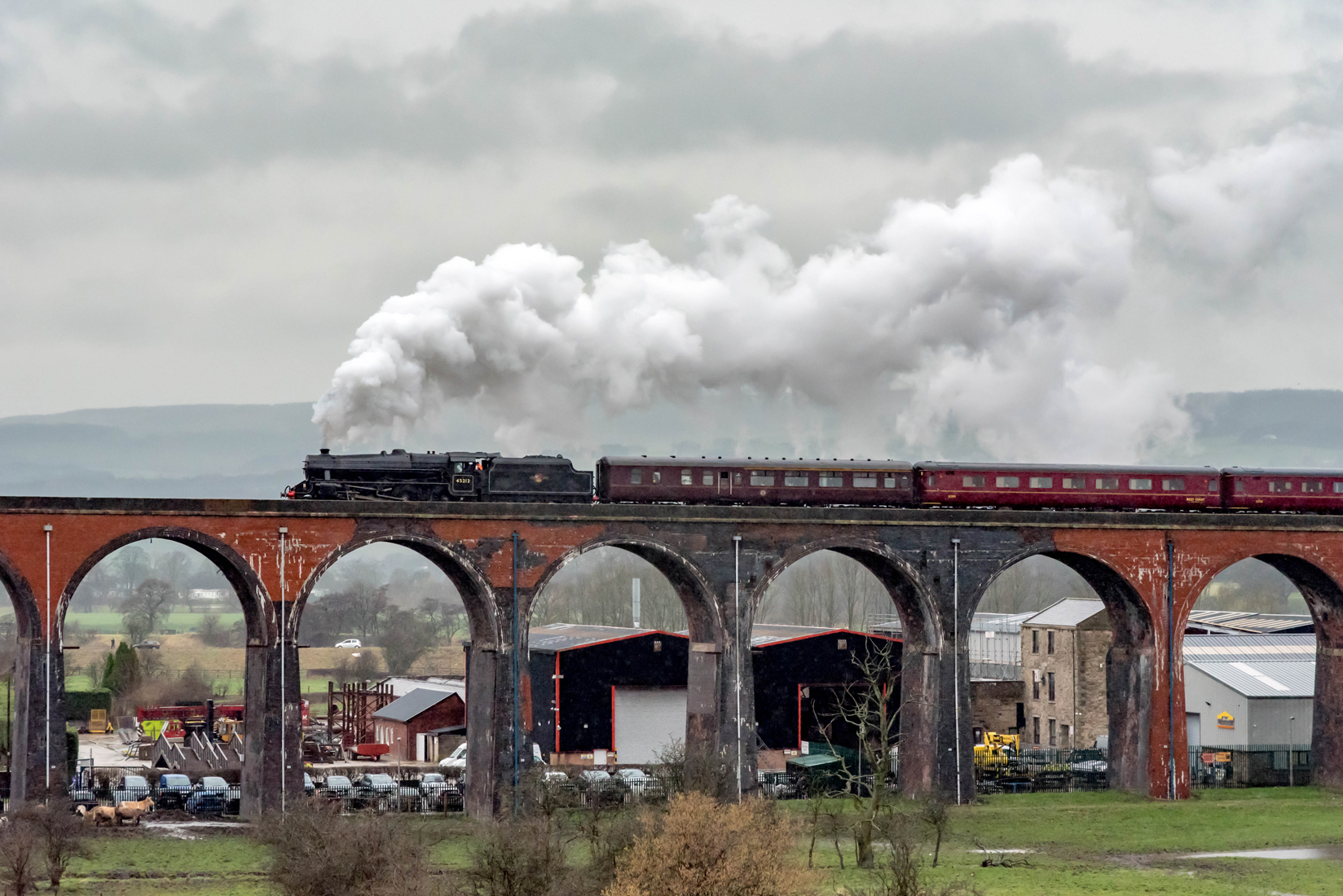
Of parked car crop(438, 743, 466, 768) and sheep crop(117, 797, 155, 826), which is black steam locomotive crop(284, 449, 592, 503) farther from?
parked car crop(438, 743, 466, 768)

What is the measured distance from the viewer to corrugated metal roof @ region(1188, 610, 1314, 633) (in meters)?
72.8

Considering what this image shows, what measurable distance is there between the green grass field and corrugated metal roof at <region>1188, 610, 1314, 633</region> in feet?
64.8

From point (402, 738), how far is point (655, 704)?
42.0 ft

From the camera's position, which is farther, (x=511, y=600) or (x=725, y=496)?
(x=725, y=496)

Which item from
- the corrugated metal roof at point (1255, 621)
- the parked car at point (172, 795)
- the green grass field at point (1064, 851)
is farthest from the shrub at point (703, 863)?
the corrugated metal roof at point (1255, 621)

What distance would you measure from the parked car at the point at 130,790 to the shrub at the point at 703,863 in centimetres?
2766

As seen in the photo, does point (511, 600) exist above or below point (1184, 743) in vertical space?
above

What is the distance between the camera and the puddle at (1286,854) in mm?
43000

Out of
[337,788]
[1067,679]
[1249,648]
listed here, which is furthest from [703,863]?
[1067,679]

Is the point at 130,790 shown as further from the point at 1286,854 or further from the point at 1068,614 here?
the point at 1068,614

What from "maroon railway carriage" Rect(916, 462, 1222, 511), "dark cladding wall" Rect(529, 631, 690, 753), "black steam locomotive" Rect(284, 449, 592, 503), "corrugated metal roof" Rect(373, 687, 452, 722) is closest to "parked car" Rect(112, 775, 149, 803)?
"black steam locomotive" Rect(284, 449, 592, 503)

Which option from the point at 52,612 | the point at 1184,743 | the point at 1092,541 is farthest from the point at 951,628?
the point at 52,612

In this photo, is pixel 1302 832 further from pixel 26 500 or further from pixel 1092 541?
pixel 26 500

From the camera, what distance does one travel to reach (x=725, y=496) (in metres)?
51.0
